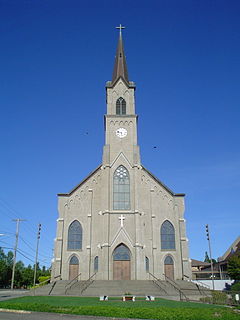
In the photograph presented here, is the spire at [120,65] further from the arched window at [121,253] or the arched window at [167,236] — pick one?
the arched window at [121,253]

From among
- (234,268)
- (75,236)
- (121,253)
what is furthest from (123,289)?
(234,268)

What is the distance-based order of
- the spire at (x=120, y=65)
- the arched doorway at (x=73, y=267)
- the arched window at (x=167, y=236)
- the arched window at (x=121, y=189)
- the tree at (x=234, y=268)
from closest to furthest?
the tree at (x=234, y=268)
the arched doorway at (x=73, y=267)
the arched window at (x=167, y=236)
the arched window at (x=121, y=189)
the spire at (x=120, y=65)

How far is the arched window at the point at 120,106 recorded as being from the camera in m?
42.2

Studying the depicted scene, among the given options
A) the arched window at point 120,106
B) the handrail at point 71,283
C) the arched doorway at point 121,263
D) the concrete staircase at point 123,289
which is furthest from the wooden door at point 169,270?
the arched window at point 120,106

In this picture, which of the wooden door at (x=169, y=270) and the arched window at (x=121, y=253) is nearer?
the arched window at (x=121, y=253)

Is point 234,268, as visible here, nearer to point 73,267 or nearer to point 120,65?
point 73,267

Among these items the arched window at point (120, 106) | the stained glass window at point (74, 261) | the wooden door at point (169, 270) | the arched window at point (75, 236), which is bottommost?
the wooden door at point (169, 270)

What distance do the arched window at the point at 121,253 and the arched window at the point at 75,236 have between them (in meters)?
4.38

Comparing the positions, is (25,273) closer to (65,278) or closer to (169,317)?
(65,278)

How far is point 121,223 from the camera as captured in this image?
35.4m

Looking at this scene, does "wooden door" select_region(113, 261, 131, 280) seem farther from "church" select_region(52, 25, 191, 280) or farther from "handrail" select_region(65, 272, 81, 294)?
"handrail" select_region(65, 272, 81, 294)

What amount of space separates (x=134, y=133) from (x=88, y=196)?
32.8 feet

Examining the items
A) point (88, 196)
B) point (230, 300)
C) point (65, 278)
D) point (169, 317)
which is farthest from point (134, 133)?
point (169, 317)

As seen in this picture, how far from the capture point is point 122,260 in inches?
1351
